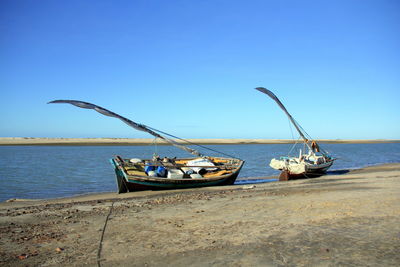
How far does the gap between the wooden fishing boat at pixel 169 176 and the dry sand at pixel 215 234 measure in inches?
225

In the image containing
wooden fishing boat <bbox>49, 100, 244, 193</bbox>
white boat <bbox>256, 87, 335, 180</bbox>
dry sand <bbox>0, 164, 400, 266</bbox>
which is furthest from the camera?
white boat <bbox>256, 87, 335, 180</bbox>

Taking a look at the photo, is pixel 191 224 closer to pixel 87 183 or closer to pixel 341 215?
pixel 341 215

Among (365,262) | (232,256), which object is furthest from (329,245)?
(232,256)

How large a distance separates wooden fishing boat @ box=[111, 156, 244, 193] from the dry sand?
5708 mm

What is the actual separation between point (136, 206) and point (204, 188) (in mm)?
7074

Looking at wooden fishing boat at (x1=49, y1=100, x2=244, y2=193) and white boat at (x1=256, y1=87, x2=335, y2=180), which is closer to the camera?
wooden fishing boat at (x1=49, y1=100, x2=244, y2=193)

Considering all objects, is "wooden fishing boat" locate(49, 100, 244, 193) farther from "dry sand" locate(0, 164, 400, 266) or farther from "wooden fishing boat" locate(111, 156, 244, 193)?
"dry sand" locate(0, 164, 400, 266)

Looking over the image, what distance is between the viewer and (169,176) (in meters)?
17.1

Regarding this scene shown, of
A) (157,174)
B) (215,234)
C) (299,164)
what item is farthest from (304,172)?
(215,234)

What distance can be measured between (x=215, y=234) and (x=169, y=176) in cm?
1027

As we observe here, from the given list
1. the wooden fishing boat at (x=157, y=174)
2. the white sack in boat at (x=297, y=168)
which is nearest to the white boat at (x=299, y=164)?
the white sack in boat at (x=297, y=168)

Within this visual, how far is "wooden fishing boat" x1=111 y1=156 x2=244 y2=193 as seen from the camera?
645 inches

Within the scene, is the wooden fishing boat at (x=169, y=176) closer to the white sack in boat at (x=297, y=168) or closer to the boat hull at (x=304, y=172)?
the boat hull at (x=304, y=172)

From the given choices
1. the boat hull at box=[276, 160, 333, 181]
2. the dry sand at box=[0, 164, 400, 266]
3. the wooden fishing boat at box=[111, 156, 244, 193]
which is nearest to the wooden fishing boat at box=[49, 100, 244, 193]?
the wooden fishing boat at box=[111, 156, 244, 193]
